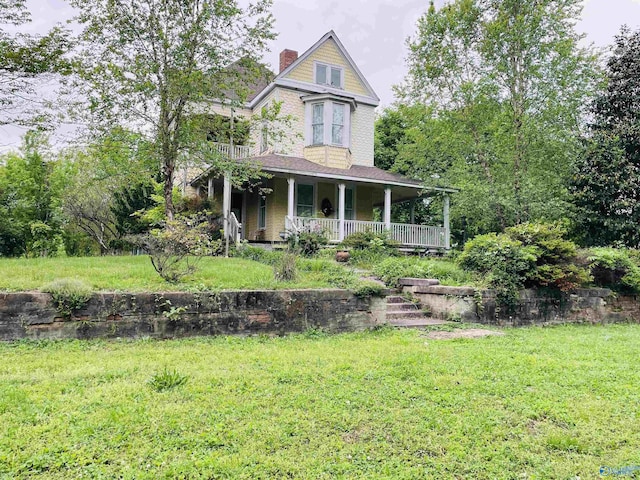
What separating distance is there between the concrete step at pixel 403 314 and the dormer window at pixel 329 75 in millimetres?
12473

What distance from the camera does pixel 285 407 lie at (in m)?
3.18

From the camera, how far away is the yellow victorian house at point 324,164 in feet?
50.0

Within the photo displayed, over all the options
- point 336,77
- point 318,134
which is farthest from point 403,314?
point 336,77

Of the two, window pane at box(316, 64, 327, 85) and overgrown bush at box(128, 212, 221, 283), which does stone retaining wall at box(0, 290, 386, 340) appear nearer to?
overgrown bush at box(128, 212, 221, 283)

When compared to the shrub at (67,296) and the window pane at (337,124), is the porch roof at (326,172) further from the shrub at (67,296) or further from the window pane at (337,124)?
the shrub at (67,296)

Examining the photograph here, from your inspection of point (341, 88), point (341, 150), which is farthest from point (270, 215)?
point (341, 88)

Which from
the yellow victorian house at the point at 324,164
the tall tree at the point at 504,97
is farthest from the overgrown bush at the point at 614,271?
the yellow victorian house at the point at 324,164

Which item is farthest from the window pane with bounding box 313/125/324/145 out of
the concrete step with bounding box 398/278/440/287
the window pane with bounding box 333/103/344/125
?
the concrete step with bounding box 398/278/440/287

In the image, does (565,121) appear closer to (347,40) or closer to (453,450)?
(347,40)

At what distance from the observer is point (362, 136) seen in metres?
18.1

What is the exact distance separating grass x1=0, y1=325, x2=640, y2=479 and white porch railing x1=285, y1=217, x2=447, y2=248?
9.20m

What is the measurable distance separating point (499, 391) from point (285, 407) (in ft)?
6.34

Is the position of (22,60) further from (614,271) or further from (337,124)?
(614,271)

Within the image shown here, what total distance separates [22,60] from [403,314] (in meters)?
10.7
